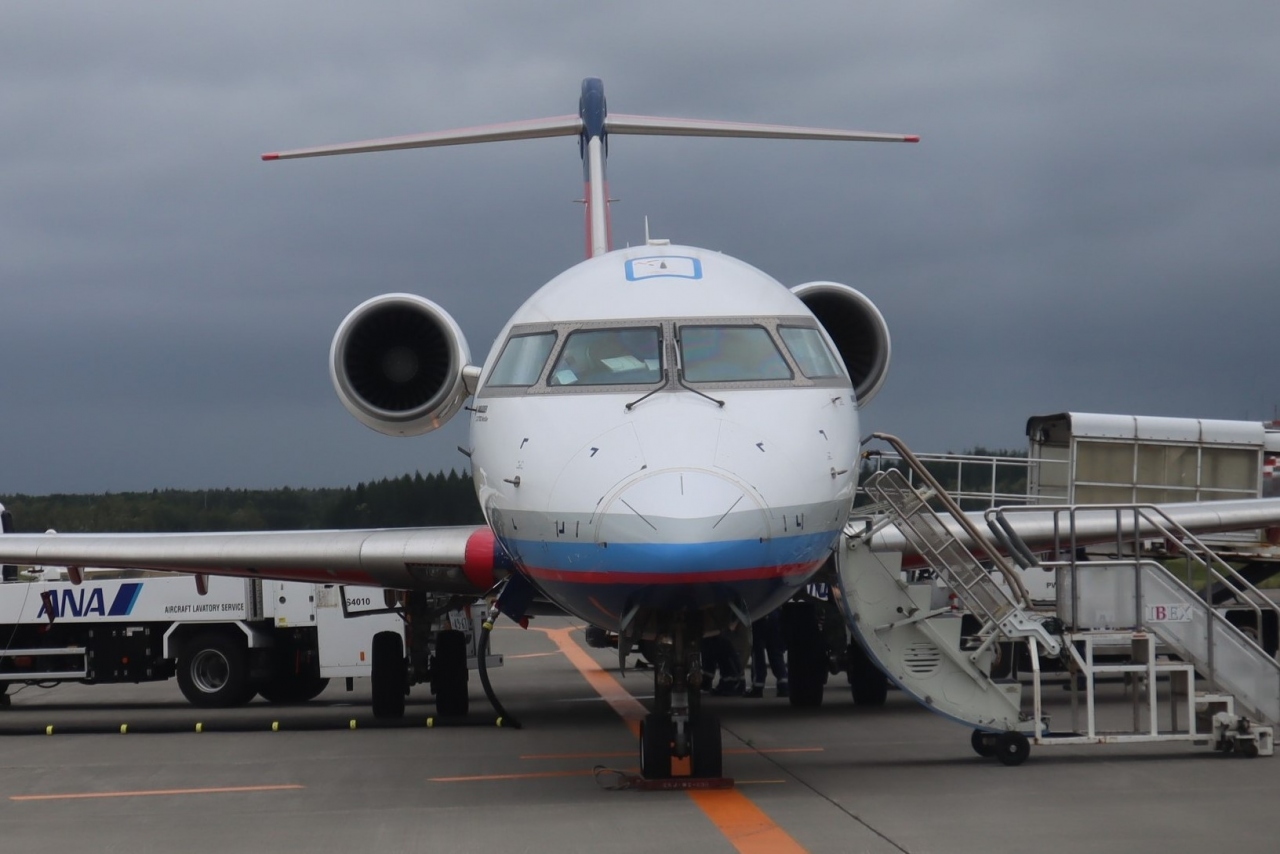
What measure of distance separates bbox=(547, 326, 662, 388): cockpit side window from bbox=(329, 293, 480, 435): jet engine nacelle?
5.00m

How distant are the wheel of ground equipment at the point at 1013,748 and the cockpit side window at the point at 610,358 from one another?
4.26 meters

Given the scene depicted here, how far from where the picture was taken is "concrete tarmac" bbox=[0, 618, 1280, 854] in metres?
9.12

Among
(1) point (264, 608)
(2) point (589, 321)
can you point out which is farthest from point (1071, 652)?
(1) point (264, 608)

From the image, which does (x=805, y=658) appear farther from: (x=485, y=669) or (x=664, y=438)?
(x=664, y=438)

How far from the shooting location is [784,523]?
9461 mm

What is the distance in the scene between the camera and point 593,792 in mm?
11039

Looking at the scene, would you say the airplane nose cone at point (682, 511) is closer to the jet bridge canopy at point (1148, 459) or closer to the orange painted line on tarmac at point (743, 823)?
the orange painted line on tarmac at point (743, 823)

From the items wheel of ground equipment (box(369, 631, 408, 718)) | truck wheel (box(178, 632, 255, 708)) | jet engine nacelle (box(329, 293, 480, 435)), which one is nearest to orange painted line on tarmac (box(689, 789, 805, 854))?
jet engine nacelle (box(329, 293, 480, 435))

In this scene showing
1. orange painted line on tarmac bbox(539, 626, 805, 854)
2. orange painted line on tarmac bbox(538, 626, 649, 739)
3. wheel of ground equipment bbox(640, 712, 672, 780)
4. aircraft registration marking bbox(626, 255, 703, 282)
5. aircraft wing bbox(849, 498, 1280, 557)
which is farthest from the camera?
orange painted line on tarmac bbox(538, 626, 649, 739)

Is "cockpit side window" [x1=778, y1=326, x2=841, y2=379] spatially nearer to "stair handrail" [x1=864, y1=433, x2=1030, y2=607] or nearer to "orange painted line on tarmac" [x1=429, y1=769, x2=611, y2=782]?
"stair handrail" [x1=864, y1=433, x2=1030, y2=607]

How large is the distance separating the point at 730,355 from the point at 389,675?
8.36 meters

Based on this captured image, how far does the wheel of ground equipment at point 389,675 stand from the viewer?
57.4ft

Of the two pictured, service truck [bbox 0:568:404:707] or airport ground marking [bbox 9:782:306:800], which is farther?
service truck [bbox 0:568:404:707]

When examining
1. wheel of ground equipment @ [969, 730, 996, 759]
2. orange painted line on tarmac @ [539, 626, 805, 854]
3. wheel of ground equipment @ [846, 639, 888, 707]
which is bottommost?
wheel of ground equipment @ [846, 639, 888, 707]
